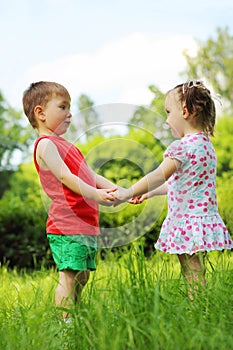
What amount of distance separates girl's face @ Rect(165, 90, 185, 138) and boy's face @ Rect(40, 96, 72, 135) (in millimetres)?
598

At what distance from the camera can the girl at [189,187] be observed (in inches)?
122

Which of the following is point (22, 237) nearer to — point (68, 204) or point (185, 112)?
point (68, 204)

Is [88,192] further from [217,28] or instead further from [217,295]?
[217,28]

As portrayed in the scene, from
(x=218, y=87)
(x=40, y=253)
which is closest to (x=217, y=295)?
(x=40, y=253)

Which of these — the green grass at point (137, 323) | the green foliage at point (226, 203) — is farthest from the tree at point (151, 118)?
the green foliage at point (226, 203)

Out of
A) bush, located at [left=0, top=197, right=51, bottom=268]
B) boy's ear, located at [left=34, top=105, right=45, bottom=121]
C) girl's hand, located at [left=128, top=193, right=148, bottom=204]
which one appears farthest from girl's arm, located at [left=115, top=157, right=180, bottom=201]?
Result: bush, located at [left=0, top=197, right=51, bottom=268]

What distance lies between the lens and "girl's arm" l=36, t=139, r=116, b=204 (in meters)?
3.12

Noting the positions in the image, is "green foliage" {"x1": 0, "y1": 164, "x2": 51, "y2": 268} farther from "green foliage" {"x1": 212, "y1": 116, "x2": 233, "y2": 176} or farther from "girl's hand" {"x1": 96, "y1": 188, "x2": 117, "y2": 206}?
"green foliage" {"x1": 212, "y1": 116, "x2": 233, "y2": 176}

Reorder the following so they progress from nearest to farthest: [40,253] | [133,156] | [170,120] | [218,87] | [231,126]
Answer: [170,120], [133,156], [40,253], [231,126], [218,87]

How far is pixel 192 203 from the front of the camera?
3158 millimetres

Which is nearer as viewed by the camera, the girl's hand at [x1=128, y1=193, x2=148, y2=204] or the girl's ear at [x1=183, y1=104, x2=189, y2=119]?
the girl's ear at [x1=183, y1=104, x2=189, y2=119]

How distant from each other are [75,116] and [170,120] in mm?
576

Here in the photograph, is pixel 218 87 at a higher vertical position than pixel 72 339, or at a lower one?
higher

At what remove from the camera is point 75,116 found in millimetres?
3404
